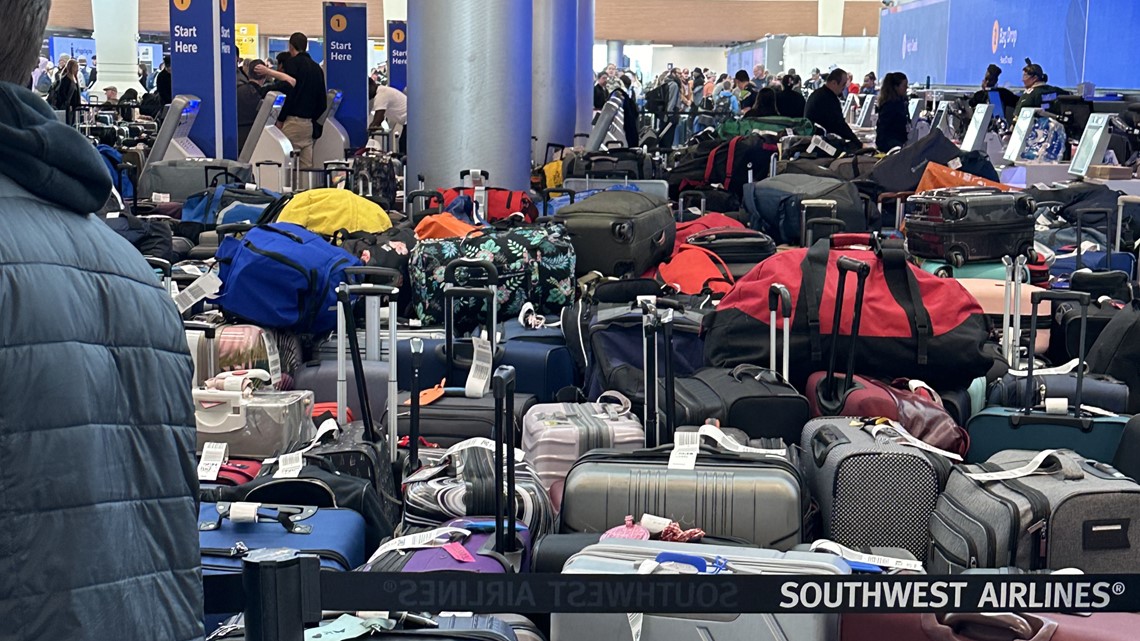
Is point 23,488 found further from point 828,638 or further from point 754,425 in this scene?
point 754,425

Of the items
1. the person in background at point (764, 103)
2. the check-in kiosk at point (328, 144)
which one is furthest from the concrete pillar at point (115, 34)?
the person in background at point (764, 103)

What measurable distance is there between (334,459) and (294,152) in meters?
9.75

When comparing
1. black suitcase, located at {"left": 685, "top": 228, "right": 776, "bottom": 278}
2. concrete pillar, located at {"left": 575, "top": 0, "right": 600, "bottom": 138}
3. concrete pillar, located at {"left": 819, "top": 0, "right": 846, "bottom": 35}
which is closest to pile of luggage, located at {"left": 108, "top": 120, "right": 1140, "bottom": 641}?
black suitcase, located at {"left": 685, "top": 228, "right": 776, "bottom": 278}

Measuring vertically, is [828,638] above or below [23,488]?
below

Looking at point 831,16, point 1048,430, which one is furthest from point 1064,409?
point 831,16

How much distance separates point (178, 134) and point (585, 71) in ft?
31.8

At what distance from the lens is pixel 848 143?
12.0 metres

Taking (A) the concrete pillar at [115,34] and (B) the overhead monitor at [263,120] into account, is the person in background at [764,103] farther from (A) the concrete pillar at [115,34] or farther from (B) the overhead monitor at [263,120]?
(A) the concrete pillar at [115,34]

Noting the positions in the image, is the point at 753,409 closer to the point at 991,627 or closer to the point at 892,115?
the point at 991,627

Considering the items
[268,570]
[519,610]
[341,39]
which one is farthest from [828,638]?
[341,39]

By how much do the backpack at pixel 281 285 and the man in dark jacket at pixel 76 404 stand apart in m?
3.42

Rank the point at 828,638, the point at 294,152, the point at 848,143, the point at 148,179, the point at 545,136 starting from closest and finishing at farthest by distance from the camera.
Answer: the point at 828,638
the point at 148,179
the point at 848,143
the point at 294,152
the point at 545,136

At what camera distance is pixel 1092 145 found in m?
8.88

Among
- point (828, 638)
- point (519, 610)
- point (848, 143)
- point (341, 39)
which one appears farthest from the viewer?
point (341, 39)
